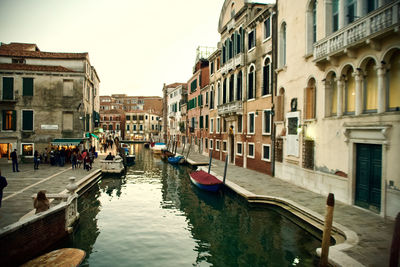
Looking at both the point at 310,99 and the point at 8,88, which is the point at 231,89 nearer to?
the point at 310,99

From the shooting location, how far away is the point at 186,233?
9.09 meters

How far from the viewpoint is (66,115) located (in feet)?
70.4

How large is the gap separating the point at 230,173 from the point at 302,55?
8.08 m

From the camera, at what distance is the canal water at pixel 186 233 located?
7191 millimetres

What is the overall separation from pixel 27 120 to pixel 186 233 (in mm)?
17647

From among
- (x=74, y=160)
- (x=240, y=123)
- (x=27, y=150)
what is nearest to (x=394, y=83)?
(x=240, y=123)

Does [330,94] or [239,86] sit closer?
[330,94]

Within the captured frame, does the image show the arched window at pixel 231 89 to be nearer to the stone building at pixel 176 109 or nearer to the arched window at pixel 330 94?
the arched window at pixel 330 94

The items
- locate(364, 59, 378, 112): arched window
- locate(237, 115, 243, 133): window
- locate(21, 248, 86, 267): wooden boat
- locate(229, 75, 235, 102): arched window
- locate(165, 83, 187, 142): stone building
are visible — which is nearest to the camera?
locate(21, 248, 86, 267): wooden boat

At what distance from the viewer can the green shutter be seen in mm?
20406

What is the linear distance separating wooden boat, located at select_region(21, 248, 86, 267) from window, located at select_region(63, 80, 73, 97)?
17138 mm

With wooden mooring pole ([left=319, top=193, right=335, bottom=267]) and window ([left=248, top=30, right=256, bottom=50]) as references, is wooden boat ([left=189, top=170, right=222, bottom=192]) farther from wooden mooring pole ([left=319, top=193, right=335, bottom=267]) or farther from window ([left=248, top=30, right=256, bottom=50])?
window ([left=248, top=30, right=256, bottom=50])

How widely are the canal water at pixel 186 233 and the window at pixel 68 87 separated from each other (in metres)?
10.4

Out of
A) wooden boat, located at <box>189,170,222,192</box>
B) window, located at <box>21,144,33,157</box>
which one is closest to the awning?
window, located at <box>21,144,33,157</box>
